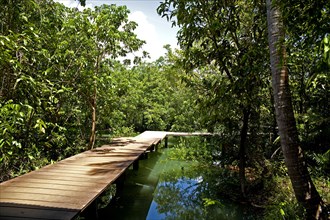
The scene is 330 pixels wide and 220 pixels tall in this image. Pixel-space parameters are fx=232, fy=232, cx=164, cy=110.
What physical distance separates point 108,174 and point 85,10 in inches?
196

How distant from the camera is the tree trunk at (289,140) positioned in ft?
9.50

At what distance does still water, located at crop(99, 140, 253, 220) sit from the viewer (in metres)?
4.93

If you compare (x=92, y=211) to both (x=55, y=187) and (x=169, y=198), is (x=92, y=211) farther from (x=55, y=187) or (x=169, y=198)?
(x=169, y=198)

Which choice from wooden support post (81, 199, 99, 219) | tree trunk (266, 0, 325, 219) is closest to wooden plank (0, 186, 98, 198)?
wooden support post (81, 199, 99, 219)

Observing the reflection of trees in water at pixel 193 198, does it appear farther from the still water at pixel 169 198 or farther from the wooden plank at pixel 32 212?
the wooden plank at pixel 32 212

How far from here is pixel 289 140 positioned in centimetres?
293

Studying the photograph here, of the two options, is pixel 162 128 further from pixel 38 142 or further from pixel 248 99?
pixel 248 99

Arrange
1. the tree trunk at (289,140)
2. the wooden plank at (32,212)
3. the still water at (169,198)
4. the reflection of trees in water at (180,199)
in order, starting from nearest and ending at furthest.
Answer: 1. the wooden plank at (32,212)
2. the tree trunk at (289,140)
3. the still water at (169,198)
4. the reflection of trees in water at (180,199)

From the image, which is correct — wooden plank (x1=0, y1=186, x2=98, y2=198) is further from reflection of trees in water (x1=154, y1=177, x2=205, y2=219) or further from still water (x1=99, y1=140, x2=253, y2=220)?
reflection of trees in water (x1=154, y1=177, x2=205, y2=219)

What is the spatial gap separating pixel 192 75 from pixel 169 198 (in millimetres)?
3181

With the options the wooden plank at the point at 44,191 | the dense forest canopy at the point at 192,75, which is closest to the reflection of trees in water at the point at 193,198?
the dense forest canopy at the point at 192,75

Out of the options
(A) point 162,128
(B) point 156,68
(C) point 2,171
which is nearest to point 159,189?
(C) point 2,171

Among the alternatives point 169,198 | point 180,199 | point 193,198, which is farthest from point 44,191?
point 193,198

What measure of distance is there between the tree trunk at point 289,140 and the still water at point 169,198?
164 centimetres
